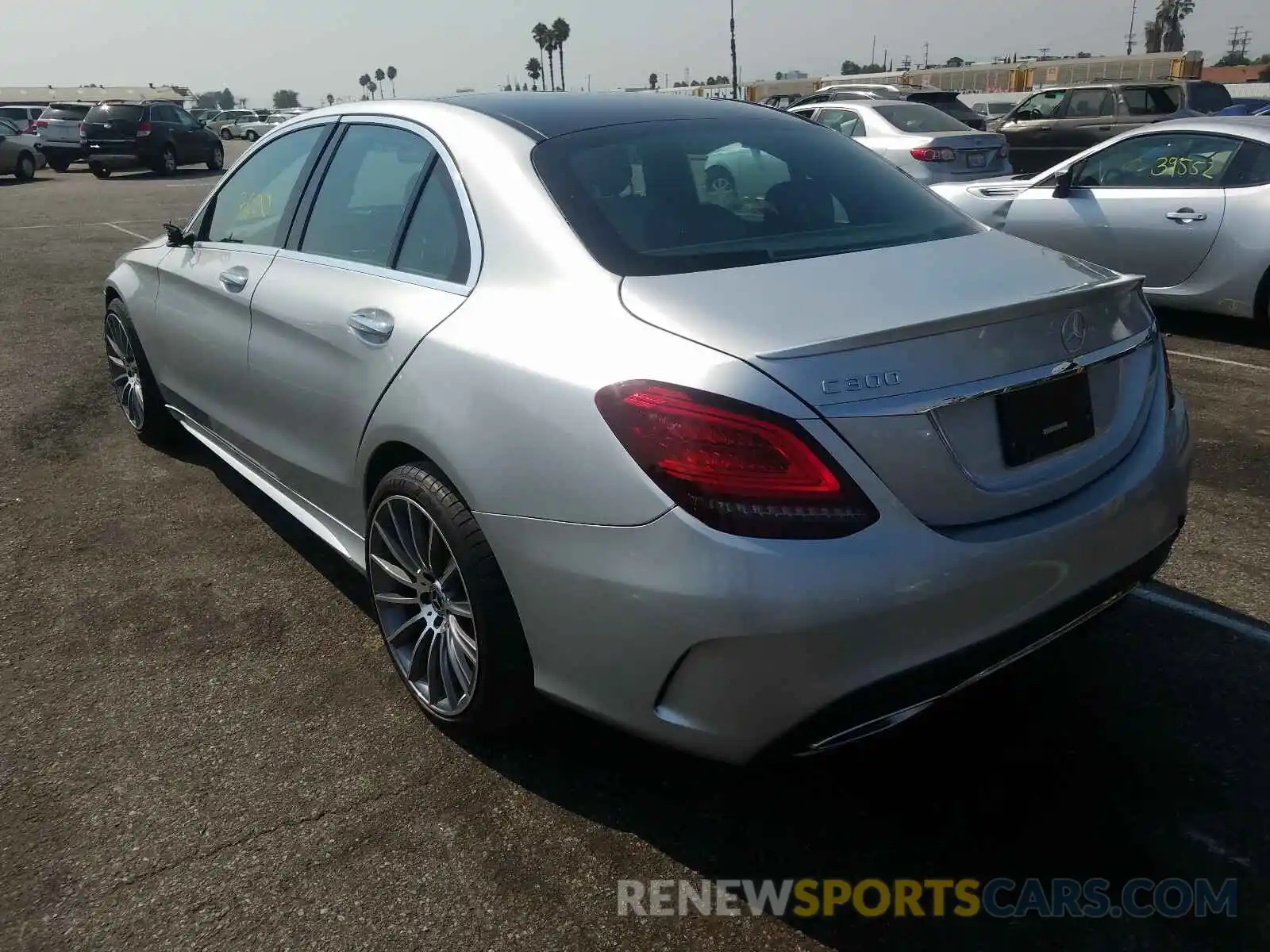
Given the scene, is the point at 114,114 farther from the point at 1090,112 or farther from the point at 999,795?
the point at 999,795

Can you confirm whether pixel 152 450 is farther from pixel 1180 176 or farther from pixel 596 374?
pixel 1180 176

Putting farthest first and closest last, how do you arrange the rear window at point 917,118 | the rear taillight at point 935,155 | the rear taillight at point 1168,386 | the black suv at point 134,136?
the black suv at point 134,136 < the rear window at point 917,118 < the rear taillight at point 935,155 < the rear taillight at point 1168,386

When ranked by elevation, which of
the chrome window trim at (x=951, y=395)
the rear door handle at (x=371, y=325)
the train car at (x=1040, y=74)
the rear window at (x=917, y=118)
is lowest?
the chrome window trim at (x=951, y=395)

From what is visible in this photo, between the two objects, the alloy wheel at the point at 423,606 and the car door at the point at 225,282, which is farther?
the car door at the point at 225,282

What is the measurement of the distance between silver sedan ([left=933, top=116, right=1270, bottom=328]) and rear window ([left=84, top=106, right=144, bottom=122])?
23859 millimetres

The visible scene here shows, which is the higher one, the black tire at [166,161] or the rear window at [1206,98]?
the rear window at [1206,98]

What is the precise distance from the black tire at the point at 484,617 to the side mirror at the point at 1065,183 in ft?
21.0

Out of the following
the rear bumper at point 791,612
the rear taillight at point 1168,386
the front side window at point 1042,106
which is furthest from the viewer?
the front side window at point 1042,106

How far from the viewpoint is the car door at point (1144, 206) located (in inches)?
278

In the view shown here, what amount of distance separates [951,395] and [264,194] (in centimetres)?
295

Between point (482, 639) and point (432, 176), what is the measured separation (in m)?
1.36

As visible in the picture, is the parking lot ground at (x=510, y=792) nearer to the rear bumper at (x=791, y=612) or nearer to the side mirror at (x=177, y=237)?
the rear bumper at (x=791, y=612)

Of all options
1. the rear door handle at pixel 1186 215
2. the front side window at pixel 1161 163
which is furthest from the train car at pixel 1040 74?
the rear door handle at pixel 1186 215

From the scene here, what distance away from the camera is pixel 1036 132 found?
17125 mm
